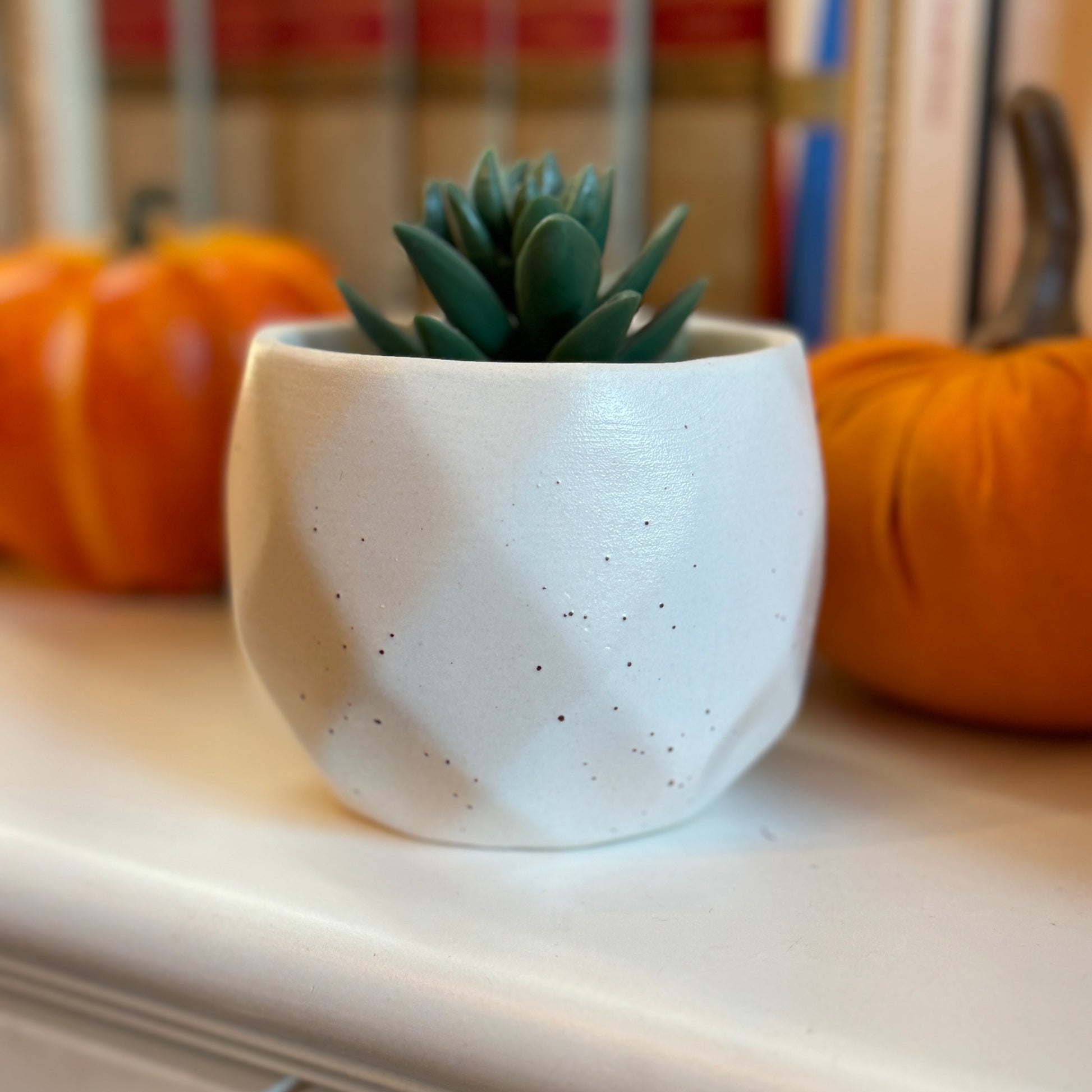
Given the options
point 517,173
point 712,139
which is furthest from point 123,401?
point 712,139

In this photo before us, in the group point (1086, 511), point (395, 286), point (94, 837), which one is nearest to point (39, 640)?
point (94, 837)

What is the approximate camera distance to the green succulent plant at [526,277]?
0.33 metres

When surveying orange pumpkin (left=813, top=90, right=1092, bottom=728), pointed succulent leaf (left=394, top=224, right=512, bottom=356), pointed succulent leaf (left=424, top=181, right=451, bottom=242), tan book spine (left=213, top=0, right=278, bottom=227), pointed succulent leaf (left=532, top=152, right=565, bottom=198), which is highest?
tan book spine (left=213, top=0, right=278, bottom=227)

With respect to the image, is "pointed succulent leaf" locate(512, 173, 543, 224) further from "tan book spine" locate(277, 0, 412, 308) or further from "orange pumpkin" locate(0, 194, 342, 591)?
"tan book spine" locate(277, 0, 412, 308)

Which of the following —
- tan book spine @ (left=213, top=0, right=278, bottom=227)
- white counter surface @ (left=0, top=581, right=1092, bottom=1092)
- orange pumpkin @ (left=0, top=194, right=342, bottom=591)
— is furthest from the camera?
tan book spine @ (left=213, top=0, right=278, bottom=227)

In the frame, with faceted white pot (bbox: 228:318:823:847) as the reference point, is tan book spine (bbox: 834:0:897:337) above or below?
above

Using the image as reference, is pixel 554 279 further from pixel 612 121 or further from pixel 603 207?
pixel 612 121

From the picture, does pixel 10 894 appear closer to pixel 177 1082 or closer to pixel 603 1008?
pixel 177 1082

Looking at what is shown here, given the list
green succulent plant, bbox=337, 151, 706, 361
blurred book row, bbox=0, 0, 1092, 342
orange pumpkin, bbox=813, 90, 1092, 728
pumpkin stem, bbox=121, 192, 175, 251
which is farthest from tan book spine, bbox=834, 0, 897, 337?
pumpkin stem, bbox=121, 192, 175, 251

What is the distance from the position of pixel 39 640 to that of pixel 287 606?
246 millimetres

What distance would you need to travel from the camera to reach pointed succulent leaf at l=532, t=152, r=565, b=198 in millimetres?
369

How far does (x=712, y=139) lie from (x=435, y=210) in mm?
302

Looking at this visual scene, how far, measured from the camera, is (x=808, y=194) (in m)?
0.61

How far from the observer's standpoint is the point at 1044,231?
461 mm
